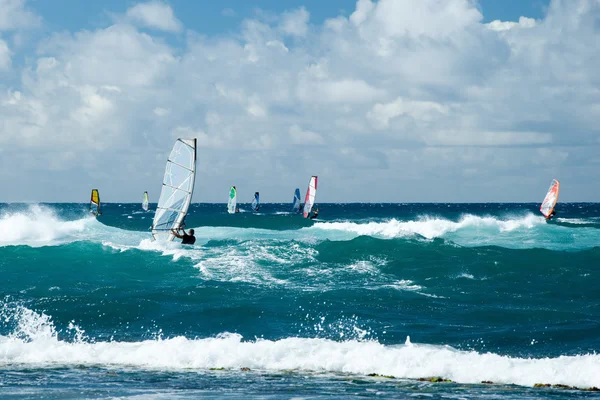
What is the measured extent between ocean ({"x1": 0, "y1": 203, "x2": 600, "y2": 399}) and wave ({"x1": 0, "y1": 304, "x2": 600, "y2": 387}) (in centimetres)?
4

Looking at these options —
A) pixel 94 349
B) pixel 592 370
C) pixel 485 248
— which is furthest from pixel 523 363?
pixel 485 248

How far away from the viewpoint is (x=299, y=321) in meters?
16.4

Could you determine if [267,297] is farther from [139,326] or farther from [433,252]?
[433,252]

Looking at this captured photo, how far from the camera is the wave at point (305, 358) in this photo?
11133 mm

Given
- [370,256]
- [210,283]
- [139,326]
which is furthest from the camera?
[370,256]

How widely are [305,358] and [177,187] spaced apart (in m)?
12.7

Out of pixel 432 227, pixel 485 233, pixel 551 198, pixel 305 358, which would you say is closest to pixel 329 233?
pixel 432 227

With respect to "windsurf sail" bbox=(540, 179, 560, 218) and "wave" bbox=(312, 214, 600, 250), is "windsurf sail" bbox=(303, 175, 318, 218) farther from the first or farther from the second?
"windsurf sail" bbox=(540, 179, 560, 218)

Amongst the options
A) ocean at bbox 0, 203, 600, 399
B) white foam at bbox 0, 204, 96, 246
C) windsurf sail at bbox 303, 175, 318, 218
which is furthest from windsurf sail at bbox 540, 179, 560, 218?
white foam at bbox 0, 204, 96, 246

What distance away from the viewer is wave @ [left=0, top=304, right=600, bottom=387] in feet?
36.5

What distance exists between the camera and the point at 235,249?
89.0 ft

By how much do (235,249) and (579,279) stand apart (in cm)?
1289

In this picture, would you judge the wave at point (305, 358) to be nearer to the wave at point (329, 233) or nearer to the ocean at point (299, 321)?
the ocean at point (299, 321)

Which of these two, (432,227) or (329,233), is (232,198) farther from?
(432,227)
